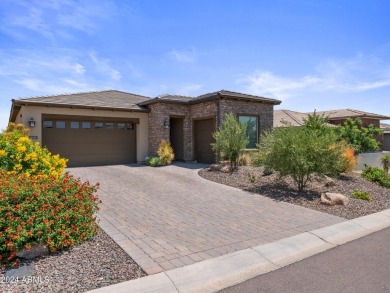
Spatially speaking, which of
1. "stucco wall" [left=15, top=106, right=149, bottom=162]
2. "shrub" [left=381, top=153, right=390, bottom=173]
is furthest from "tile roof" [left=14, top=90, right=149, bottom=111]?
"shrub" [left=381, top=153, right=390, bottom=173]

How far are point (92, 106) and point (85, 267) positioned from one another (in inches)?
480

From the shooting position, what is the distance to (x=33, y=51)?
933cm

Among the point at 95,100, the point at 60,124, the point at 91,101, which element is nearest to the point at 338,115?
the point at 95,100

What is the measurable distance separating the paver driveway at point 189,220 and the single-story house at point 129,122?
590 centimetres

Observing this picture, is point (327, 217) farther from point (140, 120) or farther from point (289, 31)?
point (140, 120)

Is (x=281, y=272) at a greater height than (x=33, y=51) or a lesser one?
lesser

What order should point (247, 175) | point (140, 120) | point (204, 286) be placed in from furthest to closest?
point (140, 120)
point (247, 175)
point (204, 286)

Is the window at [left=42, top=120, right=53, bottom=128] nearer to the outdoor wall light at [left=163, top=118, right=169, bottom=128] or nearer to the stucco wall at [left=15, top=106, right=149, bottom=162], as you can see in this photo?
the stucco wall at [left=15, top=106, right=149, bottom=162]

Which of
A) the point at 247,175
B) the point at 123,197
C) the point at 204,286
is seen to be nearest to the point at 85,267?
the point at 204,286

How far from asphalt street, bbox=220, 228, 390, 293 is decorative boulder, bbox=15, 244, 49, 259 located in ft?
9.11

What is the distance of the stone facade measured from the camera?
570 inches

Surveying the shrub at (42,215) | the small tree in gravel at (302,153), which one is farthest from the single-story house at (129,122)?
the shrub at (42,215)

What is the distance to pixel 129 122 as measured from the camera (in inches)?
639

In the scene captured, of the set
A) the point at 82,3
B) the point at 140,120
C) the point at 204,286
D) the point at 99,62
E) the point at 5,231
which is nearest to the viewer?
the point at 204,286
